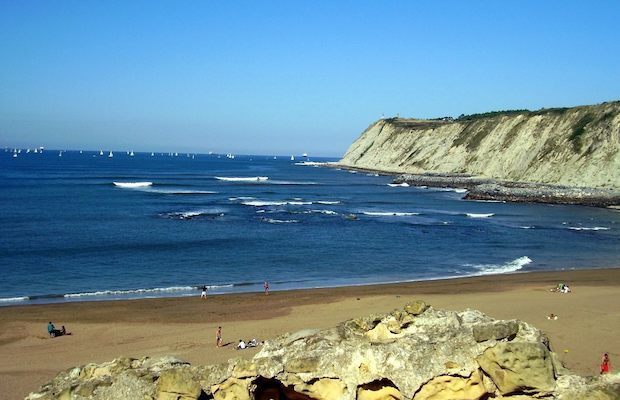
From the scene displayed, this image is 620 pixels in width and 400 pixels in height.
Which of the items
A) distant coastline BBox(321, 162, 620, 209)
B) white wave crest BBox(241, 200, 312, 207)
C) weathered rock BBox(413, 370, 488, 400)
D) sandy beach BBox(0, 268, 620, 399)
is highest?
weathered rock BBox(413, 370, 488, 400)

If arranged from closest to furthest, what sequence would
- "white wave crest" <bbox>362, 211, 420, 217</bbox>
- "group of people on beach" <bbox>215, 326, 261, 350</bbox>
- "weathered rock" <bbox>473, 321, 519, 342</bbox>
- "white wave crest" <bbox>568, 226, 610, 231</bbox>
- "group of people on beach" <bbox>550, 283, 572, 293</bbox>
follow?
1. "weathered rock" <bbox>473, 321, 519, 342</bbox>
2. "group of people on beach" <bbox>215, 326, 261, 350</bbox>
3. "group of people on beach" <bbox>550, 283, 572, 293</bbox>
4. "white wave crest" <bbox>568, 226, 610, 231</bbox>
5. "white wave crest" <bbox>362, 211, 420, 217</bbox>

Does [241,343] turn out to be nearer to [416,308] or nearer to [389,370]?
[416,308]

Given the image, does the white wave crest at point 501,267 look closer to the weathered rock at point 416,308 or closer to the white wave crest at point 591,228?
the white wave crest at point 591,228

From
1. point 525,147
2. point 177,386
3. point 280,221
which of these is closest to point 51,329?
point 177,386

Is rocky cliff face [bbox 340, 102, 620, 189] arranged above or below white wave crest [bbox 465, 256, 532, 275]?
above

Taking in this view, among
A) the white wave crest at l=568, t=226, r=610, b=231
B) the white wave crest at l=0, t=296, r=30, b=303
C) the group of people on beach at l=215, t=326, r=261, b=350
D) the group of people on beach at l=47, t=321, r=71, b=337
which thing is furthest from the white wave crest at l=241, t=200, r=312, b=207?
the group of people on beach at l=215, t=326, r=261, b=350

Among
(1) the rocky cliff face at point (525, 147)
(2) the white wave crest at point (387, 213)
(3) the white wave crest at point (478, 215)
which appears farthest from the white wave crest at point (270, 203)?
(1) the rocky cliff face at point (525, 147)

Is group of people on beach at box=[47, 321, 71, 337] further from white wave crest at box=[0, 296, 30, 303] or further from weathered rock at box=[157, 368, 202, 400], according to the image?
weathered rock at box=[157, 368, 202, 400]
